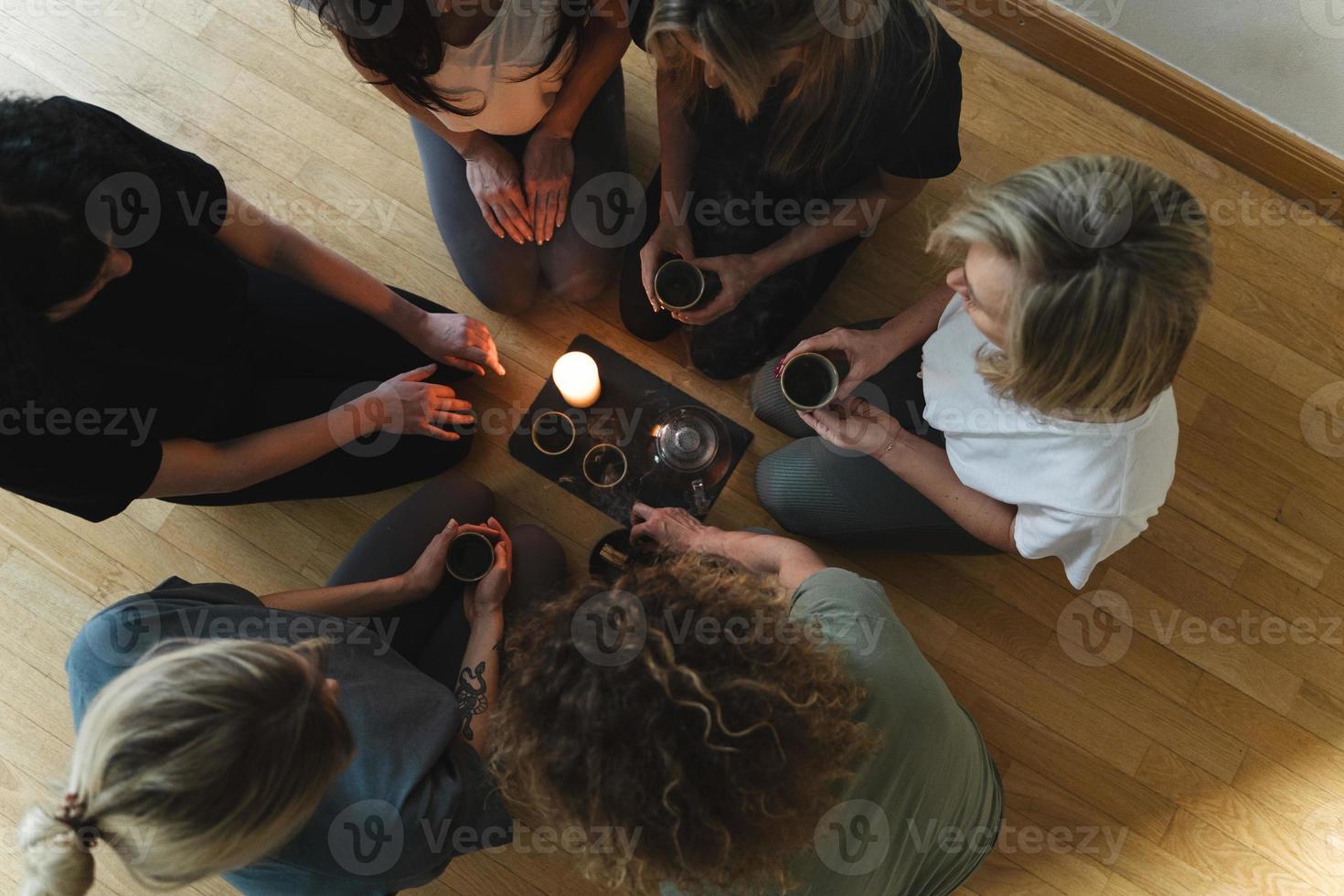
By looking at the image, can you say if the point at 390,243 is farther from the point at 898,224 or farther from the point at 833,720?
the point at 833,720

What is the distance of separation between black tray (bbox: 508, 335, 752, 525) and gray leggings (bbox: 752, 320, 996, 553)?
161mm

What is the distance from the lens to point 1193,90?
186 centimetres

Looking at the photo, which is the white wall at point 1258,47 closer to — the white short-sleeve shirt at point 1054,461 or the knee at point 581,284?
the white short-sleeve shirt at point 1054,461

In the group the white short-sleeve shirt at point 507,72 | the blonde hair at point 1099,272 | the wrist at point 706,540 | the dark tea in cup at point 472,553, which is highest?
the blonde hair at point 1099,272

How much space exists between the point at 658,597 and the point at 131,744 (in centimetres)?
59

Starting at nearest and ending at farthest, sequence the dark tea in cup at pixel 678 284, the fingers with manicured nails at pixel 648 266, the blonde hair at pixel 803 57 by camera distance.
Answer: the blonde hair at pixel 803 57, the dark tea in cup at pixel 678 284, the fingers with manicured nails at pixel 648 266

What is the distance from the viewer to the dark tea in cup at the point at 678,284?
1.56 meters

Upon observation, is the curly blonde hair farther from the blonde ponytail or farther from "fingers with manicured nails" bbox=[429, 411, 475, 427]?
"fingers with manicured nails" bbox=[429, 411, 475, 427]

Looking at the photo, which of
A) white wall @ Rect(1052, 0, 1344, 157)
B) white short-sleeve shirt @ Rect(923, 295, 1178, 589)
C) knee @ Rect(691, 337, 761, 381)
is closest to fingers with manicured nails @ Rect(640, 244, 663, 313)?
knee @ Rect(691, 337, 761, 381)

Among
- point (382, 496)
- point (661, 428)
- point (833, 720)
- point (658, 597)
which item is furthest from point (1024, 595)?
point (382, 496)

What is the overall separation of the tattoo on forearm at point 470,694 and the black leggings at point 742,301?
0.77m

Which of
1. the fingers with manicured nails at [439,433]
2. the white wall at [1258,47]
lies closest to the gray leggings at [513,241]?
the fingers with manicured nails at [439,433]

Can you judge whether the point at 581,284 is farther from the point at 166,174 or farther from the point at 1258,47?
the point at 1258,47

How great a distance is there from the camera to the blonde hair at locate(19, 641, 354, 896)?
0.87m
